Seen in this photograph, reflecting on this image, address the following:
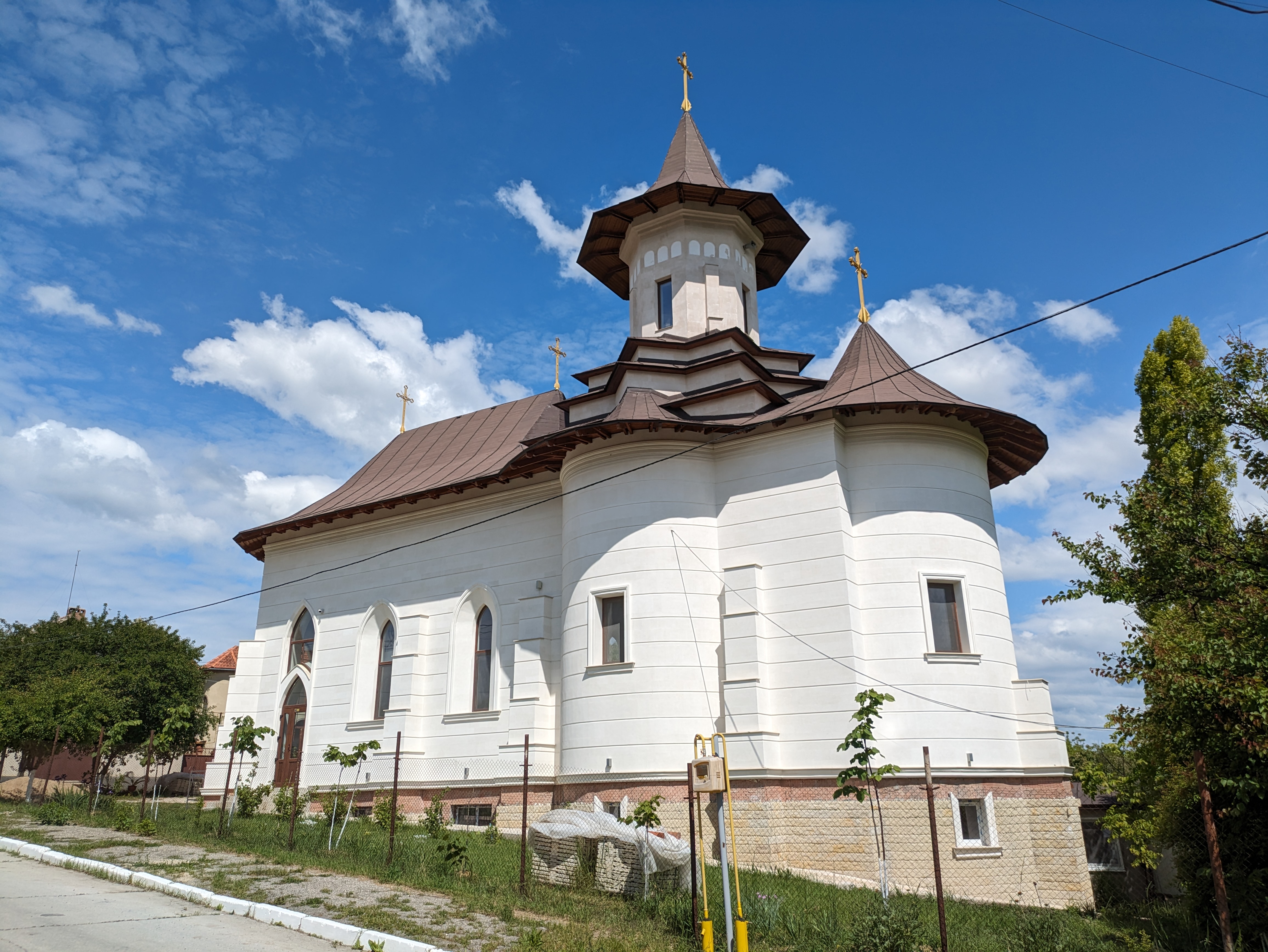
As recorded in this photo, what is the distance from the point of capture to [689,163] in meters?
24.4

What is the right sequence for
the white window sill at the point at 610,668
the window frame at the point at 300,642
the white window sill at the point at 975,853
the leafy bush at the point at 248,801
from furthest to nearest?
1. the window frame at the point at 300,642
2. the leafy bush at the point at 248,801
3. the white window sill at the point at 610,668
4. the white window sill at the point at 975,853

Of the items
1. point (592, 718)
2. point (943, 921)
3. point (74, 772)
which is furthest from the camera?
point (74, 772)

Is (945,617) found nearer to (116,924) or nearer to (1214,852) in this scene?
(1214,852)

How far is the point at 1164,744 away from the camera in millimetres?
11984

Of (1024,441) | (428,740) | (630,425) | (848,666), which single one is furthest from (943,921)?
(428,740)

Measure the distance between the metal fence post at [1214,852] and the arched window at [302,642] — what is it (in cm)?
2083

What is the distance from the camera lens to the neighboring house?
144 feet

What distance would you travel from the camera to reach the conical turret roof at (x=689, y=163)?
23.4m

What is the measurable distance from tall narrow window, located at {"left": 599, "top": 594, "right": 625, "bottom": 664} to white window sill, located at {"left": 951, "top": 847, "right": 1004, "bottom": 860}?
22.2 ft

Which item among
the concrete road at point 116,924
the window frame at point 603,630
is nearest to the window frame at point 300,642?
the window frame at point 603,630

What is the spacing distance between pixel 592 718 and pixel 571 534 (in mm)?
3873

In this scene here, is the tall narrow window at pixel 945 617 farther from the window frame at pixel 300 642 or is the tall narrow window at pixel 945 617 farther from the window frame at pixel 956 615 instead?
the window frame at pixel 300 642

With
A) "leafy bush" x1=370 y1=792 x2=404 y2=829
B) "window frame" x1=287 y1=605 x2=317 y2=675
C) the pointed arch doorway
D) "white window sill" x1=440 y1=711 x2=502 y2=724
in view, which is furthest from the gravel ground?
"window frame" x1=287 y1=605 x2=317 y2=675

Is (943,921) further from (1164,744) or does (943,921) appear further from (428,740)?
(428,740)
